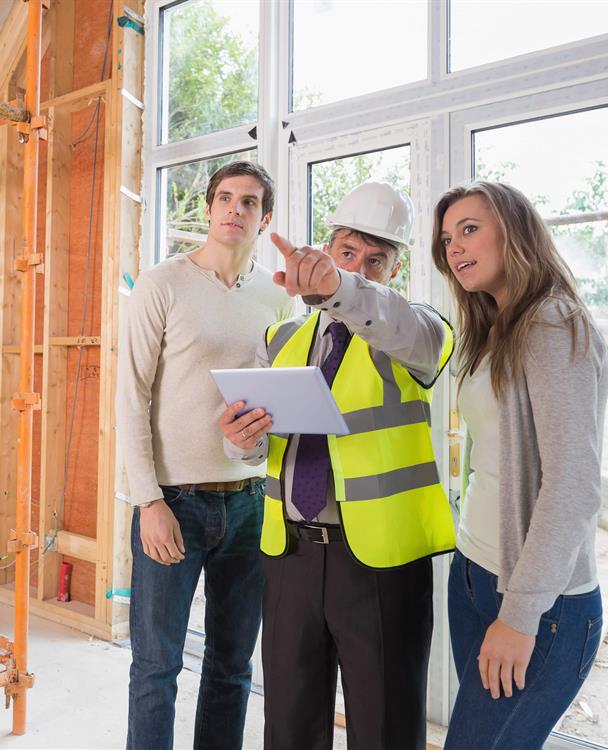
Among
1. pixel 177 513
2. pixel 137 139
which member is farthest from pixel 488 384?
pixel 137 139

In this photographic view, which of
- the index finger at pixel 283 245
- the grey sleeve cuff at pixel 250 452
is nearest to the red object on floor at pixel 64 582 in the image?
the grey sleeve cuff at pixel 250 452

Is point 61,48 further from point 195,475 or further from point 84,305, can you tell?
point 195,475

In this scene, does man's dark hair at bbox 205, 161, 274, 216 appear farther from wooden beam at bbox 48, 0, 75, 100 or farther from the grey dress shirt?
Answer: wooden beam at bbox 48, 0, 75, 100

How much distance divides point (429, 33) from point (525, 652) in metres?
2.19

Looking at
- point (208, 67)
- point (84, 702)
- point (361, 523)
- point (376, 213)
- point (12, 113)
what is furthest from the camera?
point (208, 67)

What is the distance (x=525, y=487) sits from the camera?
1184 mm

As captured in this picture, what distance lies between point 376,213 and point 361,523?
694 mm

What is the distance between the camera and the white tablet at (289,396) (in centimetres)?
120

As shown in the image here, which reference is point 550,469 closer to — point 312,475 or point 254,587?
point 312,475

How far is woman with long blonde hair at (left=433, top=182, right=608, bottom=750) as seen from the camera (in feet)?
3.66

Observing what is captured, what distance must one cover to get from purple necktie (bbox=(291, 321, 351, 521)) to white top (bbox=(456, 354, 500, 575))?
293mm

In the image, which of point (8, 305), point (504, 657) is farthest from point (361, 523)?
point (8, 305)

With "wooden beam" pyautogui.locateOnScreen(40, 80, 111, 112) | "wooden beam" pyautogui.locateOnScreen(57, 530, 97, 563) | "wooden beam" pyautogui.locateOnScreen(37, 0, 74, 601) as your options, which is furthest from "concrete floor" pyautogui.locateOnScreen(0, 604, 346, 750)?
"wooden beam" pyautogui.locateOnScreen(40, 80, 111, 112)

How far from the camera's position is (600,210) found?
2.11 meters
